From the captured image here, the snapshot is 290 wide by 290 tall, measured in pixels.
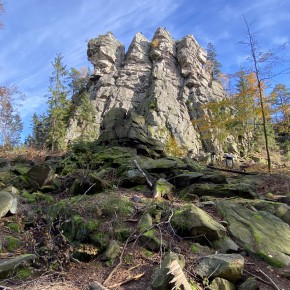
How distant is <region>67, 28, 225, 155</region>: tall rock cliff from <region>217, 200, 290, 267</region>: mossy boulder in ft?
87.2

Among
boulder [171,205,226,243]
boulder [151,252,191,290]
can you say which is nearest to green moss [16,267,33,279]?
boulder [151,252,191,290]

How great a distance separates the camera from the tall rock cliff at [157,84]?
35166mm

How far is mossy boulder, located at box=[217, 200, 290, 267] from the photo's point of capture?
15.4ft

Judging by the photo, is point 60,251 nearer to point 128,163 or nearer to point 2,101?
point 128,163

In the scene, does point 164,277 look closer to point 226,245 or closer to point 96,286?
point 96,286

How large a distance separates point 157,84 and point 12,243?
35.9 m

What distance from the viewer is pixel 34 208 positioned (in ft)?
21.7

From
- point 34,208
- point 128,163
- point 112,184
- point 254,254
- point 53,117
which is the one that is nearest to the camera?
point 254,254

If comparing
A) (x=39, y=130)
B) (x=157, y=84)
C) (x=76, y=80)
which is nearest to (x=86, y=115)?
(x=39, y=130)

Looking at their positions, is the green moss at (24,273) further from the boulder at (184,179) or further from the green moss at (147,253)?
the boulder at (184,179)

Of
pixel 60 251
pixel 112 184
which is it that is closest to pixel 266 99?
pixel 112 184

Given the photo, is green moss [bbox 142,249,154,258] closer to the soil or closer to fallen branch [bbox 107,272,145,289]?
the soil

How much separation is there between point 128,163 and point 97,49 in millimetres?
41287

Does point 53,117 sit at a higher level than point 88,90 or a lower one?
lower
